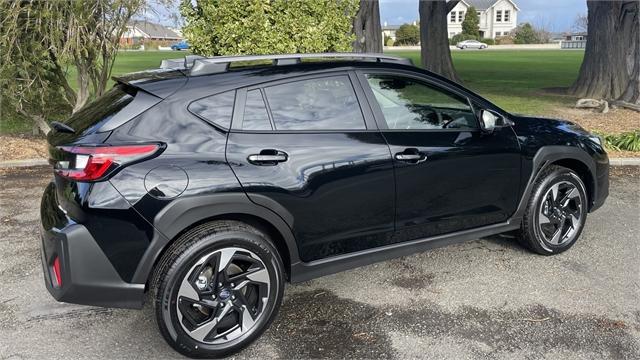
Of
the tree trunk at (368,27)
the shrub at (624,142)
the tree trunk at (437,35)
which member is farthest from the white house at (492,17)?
the shrub at (624,142)

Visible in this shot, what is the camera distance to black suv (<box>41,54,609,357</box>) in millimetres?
2764

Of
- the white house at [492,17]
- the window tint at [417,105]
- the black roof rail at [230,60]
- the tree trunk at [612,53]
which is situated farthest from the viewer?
the white house at [492,17]

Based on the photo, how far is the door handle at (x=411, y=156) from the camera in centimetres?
345

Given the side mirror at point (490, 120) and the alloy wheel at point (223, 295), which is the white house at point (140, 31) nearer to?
the side mirror at point (490, 120)

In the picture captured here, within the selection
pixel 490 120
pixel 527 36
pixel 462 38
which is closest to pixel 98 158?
pixel 490 120

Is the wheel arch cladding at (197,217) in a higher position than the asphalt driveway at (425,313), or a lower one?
higher

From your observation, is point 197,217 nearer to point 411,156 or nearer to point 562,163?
point 411,156

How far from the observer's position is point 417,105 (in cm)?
384

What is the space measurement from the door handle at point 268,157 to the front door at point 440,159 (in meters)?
0.76

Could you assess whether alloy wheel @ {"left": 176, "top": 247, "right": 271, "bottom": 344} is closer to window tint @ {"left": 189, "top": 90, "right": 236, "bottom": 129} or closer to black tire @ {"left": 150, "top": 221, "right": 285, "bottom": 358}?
black tire @ {"left": 150, "top": 221, "right": 285, "bottom": 358}

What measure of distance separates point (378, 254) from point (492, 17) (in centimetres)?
10673

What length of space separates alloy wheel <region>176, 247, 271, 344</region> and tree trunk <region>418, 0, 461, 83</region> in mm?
14676

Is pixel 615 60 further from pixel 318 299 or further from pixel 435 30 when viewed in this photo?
pixel 318 299

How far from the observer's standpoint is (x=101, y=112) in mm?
3031
